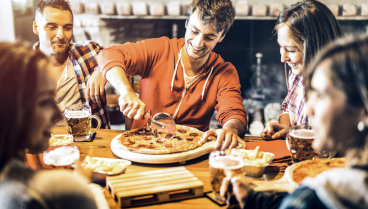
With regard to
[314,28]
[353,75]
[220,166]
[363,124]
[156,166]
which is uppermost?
[314,28]

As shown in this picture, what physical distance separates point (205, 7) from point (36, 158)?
1265 millimetres

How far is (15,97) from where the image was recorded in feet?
2.34

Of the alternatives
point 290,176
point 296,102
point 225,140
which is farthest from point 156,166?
point 296,102

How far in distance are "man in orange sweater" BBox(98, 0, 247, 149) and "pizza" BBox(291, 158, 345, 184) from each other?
2.49 ft

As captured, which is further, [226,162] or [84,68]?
[84,68]

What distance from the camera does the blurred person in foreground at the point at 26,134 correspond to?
66 cm

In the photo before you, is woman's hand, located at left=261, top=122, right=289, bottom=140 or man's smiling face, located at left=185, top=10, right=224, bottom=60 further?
man's smiling face, located at left=185, top=10, right=224, bottom=60

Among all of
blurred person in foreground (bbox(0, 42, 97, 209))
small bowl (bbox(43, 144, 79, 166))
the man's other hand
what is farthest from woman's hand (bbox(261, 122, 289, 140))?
blurred person in foreground (bbox(0, 42, 97, 209))

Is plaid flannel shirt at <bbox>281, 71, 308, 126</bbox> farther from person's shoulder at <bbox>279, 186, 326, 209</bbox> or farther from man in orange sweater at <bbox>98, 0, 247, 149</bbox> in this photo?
person's shoulder at <bbox>279, 186, 326, 209</bbox>

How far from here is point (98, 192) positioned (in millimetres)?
994

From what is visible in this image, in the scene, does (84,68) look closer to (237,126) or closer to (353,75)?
(237,126)

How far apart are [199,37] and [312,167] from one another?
3.51 feet

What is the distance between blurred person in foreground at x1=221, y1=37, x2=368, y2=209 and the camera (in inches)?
25.5

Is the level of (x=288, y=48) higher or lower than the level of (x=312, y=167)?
higher
